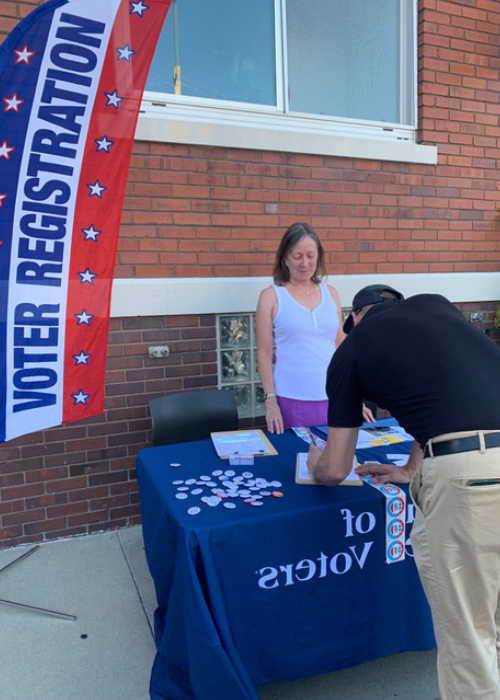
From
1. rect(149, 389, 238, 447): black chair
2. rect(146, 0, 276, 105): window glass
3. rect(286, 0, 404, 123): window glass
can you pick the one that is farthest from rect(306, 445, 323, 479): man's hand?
rect(286, 0, 404, 123): window glass

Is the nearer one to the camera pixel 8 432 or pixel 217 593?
pixel 217 593

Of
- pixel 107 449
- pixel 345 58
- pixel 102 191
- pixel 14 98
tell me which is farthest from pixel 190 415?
pixel 345 58

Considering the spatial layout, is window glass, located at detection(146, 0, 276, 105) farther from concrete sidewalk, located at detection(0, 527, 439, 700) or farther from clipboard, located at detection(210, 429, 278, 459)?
concrete sidewalk, located at detection(0, 527, 439, 700)

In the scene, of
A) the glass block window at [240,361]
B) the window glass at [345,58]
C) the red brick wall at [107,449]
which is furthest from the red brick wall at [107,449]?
the window glass at [345,58]

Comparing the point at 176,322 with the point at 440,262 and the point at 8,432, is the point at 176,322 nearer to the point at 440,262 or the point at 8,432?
the point at 8,432

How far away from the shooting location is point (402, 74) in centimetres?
430

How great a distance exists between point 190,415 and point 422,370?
1969 mm

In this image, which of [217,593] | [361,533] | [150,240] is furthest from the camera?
[150,240]

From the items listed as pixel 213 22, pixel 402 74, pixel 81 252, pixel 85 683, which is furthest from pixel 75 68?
pixel 402 74

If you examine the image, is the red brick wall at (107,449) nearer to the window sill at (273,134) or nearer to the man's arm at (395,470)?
the window sill at (273,134)

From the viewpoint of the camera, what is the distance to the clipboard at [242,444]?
2395 millimetres

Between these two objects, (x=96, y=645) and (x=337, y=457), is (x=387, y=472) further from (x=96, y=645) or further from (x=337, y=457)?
(x=96, y=645)

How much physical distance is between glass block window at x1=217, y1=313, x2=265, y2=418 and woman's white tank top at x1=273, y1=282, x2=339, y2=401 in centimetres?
91

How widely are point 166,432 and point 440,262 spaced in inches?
107
